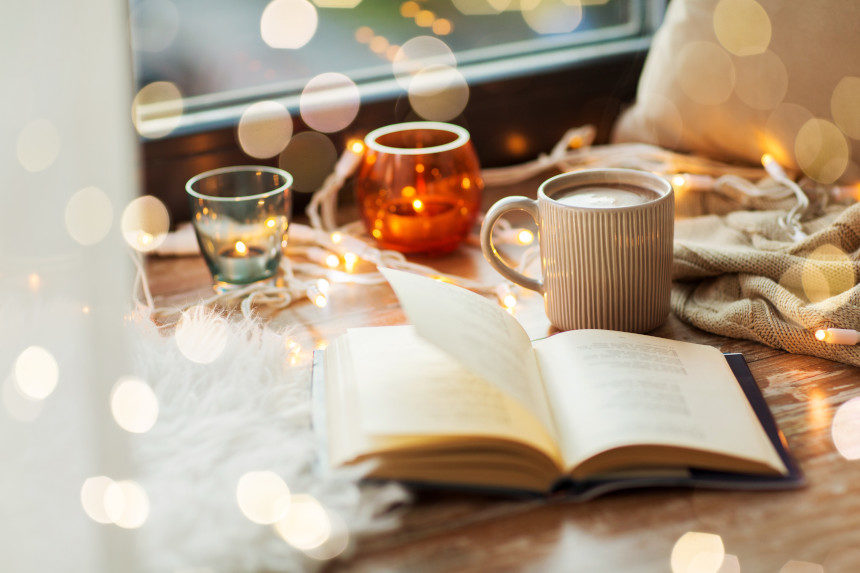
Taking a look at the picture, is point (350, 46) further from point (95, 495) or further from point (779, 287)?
point (95, 495)

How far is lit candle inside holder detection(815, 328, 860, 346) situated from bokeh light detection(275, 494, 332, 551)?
429 millimetres

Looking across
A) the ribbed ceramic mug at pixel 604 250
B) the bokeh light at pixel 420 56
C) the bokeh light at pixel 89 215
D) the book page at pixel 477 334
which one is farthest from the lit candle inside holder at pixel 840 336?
the bokeh light at pixel 420 56

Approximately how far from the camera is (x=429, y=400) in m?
0.55

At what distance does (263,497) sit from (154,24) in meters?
0.74

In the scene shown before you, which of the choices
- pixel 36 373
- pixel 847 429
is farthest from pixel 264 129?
pixel 847 429

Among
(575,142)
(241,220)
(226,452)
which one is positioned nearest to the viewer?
(226,452)

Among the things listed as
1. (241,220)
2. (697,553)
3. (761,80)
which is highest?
(761,80)

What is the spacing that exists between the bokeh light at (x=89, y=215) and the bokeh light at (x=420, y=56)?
0.68 metres

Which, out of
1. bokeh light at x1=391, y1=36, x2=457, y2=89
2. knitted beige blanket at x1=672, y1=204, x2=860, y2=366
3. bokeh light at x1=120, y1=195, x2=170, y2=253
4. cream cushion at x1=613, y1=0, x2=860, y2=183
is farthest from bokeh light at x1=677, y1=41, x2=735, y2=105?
bokeh light at x1=120, y1=195, x2=170, y2=253

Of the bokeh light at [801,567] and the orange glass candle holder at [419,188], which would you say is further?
the orange glass candle holder at [419,188]

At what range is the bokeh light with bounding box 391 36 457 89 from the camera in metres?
1.13

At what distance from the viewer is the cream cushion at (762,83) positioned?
2.81ft

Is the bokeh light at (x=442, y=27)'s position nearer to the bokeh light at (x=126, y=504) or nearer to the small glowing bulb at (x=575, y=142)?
the small glowing bulb at (x=575, y=142)

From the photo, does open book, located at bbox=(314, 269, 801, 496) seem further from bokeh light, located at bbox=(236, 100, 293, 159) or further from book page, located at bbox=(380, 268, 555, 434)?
bokeh light, located at bbox=(236, 100, 293, 159)
